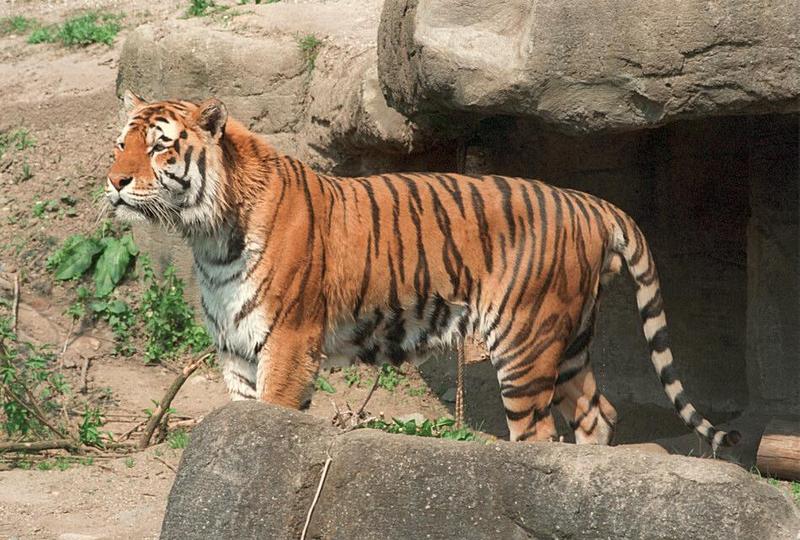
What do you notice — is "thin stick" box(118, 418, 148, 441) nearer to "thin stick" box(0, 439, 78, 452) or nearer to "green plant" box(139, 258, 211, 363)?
"thin stick" box(0, 439, 78, 452)

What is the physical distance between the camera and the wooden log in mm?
5895

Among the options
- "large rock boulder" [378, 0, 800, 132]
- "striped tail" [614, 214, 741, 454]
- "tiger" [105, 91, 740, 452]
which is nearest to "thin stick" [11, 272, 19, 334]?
"tiger" [105, 91, 740, 452]

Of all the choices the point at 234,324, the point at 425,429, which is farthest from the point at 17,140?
the point at 425,429

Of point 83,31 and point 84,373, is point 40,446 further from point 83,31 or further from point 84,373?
point 83,31

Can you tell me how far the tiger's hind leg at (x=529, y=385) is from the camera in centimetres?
586

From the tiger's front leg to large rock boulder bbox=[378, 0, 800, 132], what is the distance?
144 centimetres

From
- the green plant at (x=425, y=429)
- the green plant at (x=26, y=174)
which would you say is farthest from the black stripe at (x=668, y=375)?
the green plant at (x=26, y=174)

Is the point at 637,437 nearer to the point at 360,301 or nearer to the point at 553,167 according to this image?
the point at 553,167

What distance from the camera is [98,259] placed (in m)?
8.90

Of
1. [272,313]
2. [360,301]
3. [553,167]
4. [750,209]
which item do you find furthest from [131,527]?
[750,209]

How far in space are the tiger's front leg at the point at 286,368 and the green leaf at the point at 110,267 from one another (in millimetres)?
3483

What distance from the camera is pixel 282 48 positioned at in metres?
8.38

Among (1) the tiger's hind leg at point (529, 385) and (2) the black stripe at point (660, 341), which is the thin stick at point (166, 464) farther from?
(2) the black stripe at point (660, 341)

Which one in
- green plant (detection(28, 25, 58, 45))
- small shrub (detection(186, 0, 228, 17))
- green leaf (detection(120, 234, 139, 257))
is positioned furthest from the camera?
green plant (detection(28, 25, 58, 45))
